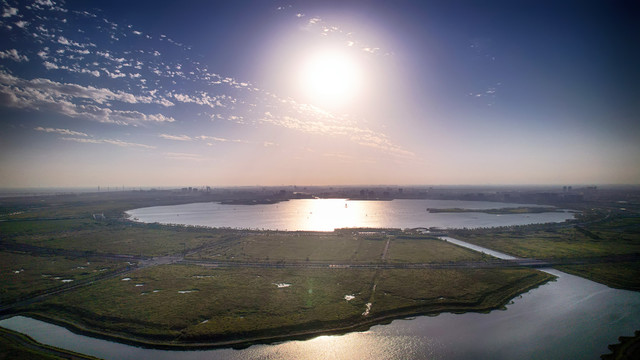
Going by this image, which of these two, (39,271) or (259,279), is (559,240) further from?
(39,271)

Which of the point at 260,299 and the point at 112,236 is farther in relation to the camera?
the point at 112,236

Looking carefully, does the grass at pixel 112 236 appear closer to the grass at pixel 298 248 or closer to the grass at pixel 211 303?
the grass at pixel 298 248

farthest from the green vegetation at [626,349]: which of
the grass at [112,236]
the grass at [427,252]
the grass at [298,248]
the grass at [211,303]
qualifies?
the grass at [112,236]

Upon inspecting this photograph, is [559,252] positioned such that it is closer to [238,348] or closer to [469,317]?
[469,317]

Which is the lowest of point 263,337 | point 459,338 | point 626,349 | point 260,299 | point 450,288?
point 263,337

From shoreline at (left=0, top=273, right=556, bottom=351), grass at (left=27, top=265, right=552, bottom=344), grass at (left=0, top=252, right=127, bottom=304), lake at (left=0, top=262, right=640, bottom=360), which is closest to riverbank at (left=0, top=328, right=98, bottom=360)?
lake at (left=0, top=262, right=640, bottom=360)

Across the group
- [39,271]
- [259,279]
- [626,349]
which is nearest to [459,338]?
[626,349]
